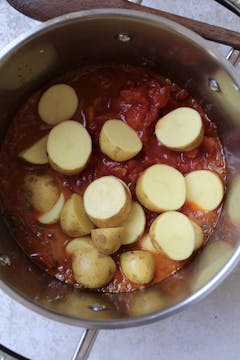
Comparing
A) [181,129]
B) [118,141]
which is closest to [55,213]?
[118,141]

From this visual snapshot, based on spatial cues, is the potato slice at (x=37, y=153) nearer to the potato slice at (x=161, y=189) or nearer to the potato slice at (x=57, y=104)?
the potato slice at (x=57, y=104)

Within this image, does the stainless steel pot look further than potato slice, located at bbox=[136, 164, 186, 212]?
No

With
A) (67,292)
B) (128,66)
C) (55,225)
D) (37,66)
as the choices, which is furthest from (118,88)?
(67,292)

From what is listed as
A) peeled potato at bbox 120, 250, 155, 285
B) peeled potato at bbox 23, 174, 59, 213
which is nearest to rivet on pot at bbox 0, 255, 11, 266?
peeled potato at bbox 23, 174, 59, 213

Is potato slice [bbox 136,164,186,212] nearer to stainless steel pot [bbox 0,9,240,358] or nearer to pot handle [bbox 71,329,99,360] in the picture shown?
stainless steel pot [bbox 0,9,240,358]

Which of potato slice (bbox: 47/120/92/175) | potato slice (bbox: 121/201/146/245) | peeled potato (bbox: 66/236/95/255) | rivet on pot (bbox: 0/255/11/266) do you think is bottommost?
rivet on pot (bbox: 0/255/11/266)

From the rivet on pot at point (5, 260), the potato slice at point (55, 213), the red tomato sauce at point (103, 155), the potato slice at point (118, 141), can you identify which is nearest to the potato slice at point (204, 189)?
the red tomato sauce at point (103, 155)

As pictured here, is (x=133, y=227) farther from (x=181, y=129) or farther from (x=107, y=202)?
(x=181, y=129)
